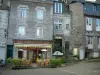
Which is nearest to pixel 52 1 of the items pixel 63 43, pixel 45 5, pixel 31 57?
pixel 45 5

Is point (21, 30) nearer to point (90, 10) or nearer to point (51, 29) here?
point (51, 29)

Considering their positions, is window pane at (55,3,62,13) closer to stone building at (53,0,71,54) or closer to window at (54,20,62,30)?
stone building at (53,0,71,54)

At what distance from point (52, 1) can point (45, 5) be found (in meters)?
1.57

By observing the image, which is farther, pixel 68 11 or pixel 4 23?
pixel 68 11

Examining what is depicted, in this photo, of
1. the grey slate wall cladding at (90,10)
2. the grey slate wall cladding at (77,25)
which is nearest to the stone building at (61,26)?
the grey slate wall cladding at (77,25)

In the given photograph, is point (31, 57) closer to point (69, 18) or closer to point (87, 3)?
point (69, 18)

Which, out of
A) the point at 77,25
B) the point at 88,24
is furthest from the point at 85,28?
the point at 77,25

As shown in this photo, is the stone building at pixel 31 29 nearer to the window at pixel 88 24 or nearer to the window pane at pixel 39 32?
the window pane at pixel 39 32

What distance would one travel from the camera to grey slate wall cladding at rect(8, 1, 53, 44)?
43075mm

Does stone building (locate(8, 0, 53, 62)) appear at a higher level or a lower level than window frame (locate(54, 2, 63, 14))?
lower

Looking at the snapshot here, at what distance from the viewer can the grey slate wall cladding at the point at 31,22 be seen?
43.1 m

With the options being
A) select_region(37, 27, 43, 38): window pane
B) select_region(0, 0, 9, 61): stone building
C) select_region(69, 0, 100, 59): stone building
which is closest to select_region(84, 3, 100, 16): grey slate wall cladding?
select_region(69, 0, 100, 59): stone building

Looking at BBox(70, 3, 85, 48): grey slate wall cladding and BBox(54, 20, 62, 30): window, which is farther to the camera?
BBox(70, 3, 85, 48): grey slate wall cladding

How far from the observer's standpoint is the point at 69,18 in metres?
45.9
